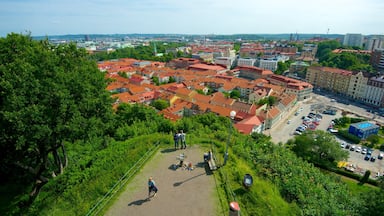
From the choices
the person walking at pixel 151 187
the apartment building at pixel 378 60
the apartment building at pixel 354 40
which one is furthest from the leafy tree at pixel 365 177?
the apartment building at pixel 354 40

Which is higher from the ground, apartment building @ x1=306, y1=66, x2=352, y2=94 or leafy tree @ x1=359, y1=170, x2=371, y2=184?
apartment building @ x1=306, y1=66, x2=352, y2=94

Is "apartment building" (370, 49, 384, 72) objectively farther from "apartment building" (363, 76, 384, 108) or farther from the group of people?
the group of people

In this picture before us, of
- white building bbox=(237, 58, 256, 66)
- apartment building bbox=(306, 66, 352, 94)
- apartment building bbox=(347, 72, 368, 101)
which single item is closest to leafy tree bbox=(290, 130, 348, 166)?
apartment building bbox=(347, 72, 368, 101)

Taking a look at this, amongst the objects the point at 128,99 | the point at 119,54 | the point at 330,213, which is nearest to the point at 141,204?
the point at 330,213

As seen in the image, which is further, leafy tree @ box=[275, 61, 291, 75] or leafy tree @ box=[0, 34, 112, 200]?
leafy tree @ box=[275, 61, 291, 75]

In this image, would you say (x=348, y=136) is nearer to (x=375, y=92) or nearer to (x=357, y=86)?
(x=375, y=92)

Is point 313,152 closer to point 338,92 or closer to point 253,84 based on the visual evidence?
point 253,84

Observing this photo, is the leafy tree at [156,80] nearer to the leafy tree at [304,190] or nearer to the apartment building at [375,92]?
the apartment building at [375,92]
